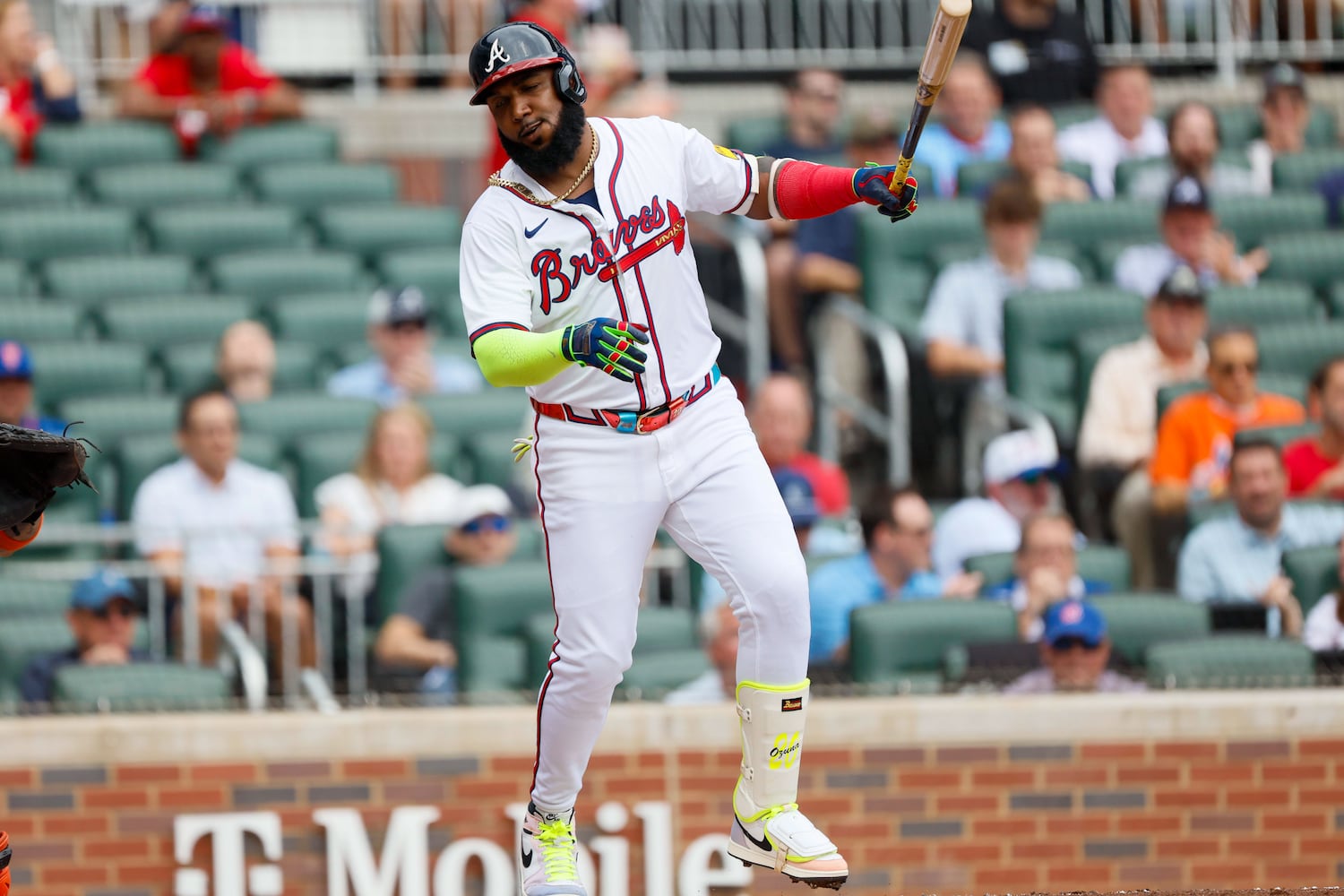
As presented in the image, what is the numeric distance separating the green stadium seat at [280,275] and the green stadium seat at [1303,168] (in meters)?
4.59

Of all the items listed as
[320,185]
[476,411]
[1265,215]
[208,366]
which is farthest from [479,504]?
[1265,215]

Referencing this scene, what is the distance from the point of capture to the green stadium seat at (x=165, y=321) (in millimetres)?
8711

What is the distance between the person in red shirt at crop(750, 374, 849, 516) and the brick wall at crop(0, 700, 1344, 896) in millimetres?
1511

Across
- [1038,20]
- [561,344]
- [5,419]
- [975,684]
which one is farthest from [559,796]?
[1038,20]

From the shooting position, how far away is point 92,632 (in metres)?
6.75

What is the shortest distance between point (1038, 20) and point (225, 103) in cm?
419

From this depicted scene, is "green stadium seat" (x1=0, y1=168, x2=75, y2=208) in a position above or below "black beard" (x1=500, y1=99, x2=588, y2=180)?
above

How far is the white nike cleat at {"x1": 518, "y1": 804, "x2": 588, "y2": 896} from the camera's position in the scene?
5.09 meters

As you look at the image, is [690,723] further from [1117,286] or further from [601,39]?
[601,39]

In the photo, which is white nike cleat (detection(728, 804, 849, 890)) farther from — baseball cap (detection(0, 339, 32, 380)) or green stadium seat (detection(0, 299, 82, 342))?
green stadium seat (detection(0, 299, 82, 342))

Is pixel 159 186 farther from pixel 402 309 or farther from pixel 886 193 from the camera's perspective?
pixel 886 193

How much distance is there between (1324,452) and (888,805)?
2.47 meters

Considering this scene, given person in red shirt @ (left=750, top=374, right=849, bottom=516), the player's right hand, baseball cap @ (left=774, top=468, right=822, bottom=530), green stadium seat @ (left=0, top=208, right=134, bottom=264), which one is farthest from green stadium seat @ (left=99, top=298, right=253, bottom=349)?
the player's right hand

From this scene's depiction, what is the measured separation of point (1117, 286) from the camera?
9.20m
